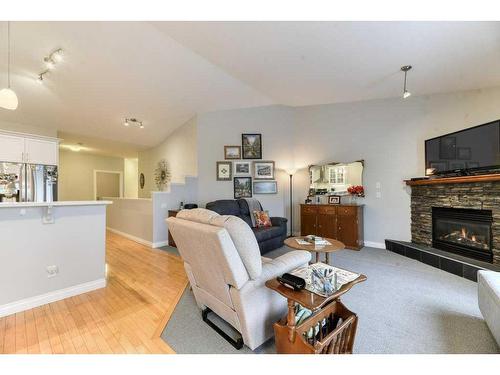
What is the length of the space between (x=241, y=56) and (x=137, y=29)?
1317mm

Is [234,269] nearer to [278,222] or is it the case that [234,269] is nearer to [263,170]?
[278,222]

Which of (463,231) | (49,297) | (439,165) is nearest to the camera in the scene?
(49,297)

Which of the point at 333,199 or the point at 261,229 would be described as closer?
the point at 261,229

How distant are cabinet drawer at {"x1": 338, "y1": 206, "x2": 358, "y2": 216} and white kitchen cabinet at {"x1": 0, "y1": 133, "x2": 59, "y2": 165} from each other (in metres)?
5.60

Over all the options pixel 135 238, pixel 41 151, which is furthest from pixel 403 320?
pixel 41 151

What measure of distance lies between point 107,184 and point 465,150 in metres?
9.86

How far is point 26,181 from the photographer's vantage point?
378 centimetres

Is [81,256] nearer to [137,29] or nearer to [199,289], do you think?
[199,289]

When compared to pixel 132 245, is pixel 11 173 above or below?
above

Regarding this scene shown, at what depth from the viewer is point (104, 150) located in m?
6.96

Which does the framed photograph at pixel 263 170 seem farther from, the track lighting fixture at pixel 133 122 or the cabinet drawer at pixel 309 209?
the track lighting fixture at pixel 133 122

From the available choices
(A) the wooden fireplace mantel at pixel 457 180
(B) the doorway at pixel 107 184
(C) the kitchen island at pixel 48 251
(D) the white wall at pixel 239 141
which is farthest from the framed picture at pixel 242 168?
(B) the doorway at pixel 107 184

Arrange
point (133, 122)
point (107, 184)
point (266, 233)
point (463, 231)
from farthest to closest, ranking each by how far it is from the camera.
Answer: point (107, 184) → point (133, 122) → point (266, 233) → point (463, 231)
